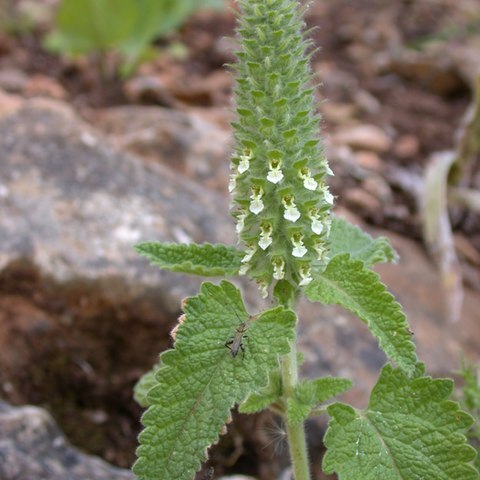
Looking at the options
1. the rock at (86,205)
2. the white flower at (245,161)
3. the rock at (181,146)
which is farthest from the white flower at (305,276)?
the rock at (181,146)

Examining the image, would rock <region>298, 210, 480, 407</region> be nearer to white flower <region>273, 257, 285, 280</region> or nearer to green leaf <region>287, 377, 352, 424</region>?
green leaf <region>287, 377, 352, 424</region>

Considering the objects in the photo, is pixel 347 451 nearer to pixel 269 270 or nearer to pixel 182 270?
pixel 269 270

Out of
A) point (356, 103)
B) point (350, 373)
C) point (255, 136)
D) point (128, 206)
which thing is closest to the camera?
point (255, 136)

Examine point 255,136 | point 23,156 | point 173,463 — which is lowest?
point 173,463

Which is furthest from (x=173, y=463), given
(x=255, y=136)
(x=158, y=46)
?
(x=158, y=46)

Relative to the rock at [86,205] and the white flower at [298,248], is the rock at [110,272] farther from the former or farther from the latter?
the white flower at [298,248]

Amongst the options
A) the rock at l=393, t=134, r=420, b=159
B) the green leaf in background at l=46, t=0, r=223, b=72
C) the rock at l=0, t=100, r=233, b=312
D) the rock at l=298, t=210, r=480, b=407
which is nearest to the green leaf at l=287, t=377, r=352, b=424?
the rock at l=298, t=210, r=480, b=407

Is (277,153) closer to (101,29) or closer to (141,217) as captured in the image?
(141,217)
